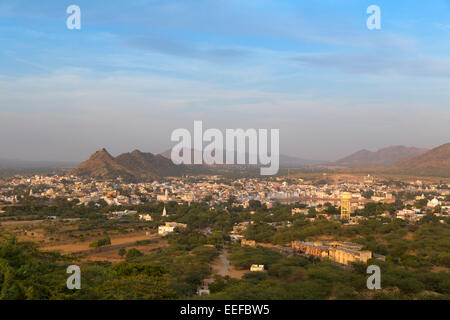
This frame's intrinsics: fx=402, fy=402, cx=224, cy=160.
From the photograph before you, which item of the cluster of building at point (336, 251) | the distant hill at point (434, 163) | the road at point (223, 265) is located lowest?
the road at point (223, 265)

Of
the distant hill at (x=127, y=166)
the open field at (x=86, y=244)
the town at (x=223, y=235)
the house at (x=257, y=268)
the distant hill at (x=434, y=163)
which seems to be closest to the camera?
the house at (x=257, y=268)

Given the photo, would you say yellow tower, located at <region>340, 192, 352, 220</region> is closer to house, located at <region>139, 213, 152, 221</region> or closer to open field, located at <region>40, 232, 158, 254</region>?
open field, located at <region>40, 232, 158, 254</region>

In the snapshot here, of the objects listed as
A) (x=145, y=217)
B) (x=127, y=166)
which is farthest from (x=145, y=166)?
(x=145, y=217)

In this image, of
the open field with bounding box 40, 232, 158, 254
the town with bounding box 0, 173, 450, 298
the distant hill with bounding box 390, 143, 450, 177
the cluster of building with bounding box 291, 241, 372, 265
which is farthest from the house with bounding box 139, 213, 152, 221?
the distant hill with bounding box 390, 143, 450, 177

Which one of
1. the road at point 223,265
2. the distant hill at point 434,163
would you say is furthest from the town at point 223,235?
the distant hill at point 434,163

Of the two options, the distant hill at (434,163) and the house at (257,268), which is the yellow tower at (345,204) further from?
the distant hill at (434,163)
